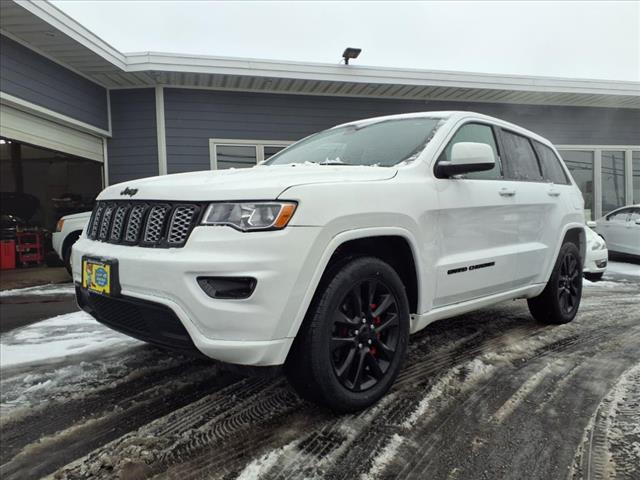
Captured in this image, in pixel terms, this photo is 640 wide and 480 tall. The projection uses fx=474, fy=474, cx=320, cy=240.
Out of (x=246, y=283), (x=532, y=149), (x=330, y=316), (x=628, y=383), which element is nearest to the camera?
(x=246, y=283)

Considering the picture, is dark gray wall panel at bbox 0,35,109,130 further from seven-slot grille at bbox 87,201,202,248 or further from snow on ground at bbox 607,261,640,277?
snow on ground at bbox 607,261,640,277

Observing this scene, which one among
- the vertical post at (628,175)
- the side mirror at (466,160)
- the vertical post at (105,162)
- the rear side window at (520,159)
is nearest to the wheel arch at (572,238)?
the rear side window at (520,159)

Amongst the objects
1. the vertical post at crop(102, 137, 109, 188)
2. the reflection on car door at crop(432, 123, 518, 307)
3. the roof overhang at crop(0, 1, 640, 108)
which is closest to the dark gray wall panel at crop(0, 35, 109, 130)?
the roof overhang at crop(0, 1, 640, 108)

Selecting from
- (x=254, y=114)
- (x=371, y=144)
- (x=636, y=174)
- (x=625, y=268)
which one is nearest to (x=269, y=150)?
(x=254, y=114)

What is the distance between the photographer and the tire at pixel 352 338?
2250mm

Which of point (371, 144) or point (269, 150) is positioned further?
point (269, 150)

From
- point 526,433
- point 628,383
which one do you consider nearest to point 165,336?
point 526,433

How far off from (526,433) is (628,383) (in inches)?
44.2

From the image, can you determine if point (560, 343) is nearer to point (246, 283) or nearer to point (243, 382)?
point (243, 382)

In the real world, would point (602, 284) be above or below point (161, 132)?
below

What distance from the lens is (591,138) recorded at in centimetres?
1239

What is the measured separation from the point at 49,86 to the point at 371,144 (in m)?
6.91

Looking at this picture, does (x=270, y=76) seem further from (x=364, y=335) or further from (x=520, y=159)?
(x=364, y=335)

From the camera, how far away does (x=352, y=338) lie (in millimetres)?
2422
